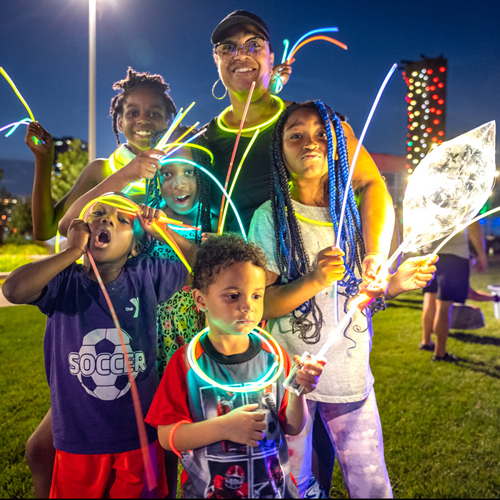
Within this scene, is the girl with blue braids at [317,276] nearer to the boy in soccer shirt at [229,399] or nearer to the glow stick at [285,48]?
the boy in soccer shirt at [229,399]

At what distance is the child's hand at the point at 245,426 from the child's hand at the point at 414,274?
0.92 meters

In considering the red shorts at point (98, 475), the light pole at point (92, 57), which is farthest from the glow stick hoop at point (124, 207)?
the light pole at point (92, 57)

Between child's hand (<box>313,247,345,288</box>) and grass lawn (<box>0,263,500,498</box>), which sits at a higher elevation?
child's hand (<box>313,247,345,288</box>)

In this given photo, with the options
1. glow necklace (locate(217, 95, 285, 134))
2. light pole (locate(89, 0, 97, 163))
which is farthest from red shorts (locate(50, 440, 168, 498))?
light pole (locate(89, 0, 97, 163))

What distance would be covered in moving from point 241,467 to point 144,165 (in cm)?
150

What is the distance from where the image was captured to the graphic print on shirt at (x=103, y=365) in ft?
6.97

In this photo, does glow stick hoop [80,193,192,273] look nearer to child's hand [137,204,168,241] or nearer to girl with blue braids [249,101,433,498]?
child's hand [137,204,168,241]

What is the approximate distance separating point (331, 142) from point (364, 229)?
46 cm

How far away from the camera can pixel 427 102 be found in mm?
12883

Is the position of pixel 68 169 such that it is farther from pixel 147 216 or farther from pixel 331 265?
pixel 331 265

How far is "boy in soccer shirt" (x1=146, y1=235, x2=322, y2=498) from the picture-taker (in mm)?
1646

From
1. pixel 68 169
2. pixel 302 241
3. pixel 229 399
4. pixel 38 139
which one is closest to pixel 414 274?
pixel 302 241

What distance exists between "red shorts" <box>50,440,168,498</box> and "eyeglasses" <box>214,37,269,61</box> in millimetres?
2270

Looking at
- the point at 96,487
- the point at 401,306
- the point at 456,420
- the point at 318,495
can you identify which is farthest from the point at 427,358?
the point at 96,487
